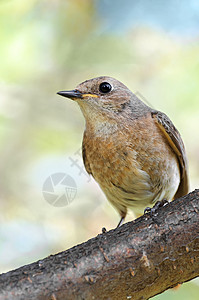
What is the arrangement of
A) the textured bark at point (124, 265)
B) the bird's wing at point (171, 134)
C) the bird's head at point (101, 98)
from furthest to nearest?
the bird's wing at point (171, 134), the bird's head at point (101, 98), the textured bark at point (124, 265)

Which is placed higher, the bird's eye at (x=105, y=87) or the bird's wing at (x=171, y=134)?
the bird's eye at (x=105, y=87)

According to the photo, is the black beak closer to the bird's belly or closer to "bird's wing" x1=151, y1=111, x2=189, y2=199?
the bird's belly

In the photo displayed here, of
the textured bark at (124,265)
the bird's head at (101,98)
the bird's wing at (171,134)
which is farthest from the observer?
the bird's wing at (171,134)

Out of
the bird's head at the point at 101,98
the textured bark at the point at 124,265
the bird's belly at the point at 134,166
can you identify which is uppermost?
the bird's head at the point at 101,98

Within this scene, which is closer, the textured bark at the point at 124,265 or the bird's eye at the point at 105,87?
the textured bark at the point at 124,265

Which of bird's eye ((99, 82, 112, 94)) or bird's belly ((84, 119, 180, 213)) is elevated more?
bird's eye ((99, 82, 112, 94))

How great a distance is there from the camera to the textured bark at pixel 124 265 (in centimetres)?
337

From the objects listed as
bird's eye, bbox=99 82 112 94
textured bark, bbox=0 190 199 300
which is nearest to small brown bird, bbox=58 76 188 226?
bird's eye, bbox=99 82 112 94

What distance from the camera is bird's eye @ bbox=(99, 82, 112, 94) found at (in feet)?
17.3

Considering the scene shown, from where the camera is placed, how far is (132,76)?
7641 mm

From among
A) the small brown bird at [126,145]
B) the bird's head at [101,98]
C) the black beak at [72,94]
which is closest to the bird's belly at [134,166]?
the small brown bird at [126,145]

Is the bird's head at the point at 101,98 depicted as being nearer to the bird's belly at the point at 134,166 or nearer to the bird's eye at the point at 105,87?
the bird's eye at the point at 105,87

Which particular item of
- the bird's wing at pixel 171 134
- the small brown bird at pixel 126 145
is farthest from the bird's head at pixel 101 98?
the bird's wing at pixel 171 134

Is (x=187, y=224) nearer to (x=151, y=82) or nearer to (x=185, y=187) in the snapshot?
(x=185, y=187)
